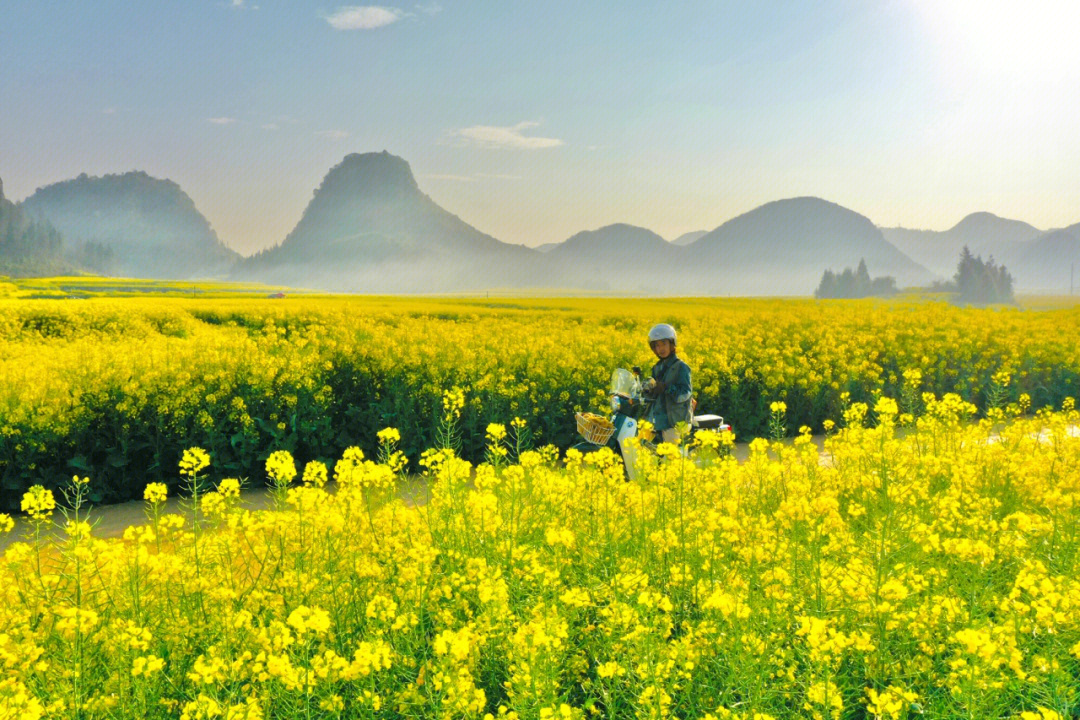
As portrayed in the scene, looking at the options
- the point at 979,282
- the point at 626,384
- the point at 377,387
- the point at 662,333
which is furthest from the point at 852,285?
the point at 626,384

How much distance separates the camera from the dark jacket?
21.7ft

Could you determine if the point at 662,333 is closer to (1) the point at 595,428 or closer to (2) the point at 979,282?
(1) the point at 595,428

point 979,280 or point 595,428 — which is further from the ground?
point 979,280

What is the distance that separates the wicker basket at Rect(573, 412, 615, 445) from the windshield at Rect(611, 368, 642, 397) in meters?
0.35

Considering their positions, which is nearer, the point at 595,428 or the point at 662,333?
the point at 595,428

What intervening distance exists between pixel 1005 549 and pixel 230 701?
14.3ft

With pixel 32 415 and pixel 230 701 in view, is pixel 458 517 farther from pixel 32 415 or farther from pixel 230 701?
pixel 32 415

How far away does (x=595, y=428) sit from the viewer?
611cm

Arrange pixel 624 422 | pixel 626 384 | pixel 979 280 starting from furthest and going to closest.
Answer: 1. pixel 979 280
2. pixel 624 422
3. pixel 626 384

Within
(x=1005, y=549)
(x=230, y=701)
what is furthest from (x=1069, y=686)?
(x=230, y=701)

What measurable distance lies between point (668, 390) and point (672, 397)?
74mm

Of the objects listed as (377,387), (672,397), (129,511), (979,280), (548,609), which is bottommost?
(129,511)

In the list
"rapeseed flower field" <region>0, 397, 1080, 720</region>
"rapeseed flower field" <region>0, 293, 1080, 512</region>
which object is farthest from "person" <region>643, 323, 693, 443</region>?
"rapeseed flower field" <region>0, 293, 1080, 512</region>

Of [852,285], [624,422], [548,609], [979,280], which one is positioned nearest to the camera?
[548,609]
